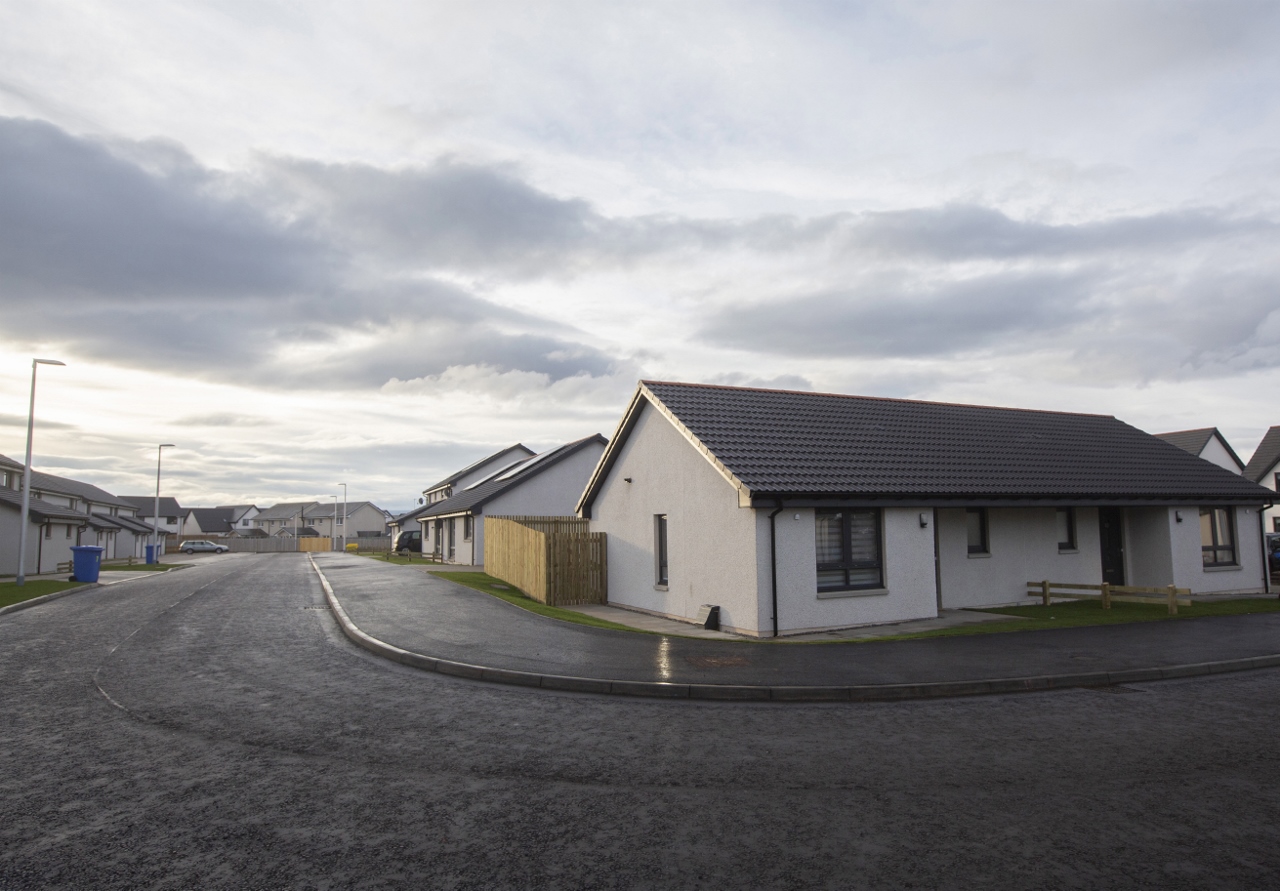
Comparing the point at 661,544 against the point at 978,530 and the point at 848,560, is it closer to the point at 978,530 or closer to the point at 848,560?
the point at 848,560

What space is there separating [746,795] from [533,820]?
63.6 inches

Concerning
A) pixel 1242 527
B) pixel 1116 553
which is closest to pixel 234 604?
pixel 1116 553

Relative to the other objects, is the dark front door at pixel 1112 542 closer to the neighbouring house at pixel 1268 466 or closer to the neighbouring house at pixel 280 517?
the neighbouring house at pixel 1268 466

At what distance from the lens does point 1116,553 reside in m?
21.8

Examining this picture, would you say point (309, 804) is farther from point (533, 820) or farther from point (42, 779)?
point (42, 779)

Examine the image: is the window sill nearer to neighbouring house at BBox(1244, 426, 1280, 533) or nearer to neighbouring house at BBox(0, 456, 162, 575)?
neighbouring house at BBox(0, 456, 162, 575)

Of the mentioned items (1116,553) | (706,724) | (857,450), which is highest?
(857,450)

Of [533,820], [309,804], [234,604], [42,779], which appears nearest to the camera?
[533,820]

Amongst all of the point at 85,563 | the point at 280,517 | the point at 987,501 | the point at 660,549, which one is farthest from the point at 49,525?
the point at 280,517

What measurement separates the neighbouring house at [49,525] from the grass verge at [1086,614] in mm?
34237

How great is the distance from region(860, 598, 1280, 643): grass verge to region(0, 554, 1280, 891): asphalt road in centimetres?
461

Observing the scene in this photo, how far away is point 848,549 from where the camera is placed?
52.4 ft

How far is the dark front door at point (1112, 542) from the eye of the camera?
21.5 meters

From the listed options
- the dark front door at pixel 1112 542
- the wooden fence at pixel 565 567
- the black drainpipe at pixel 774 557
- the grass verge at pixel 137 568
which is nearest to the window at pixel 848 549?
the black drainpipe at pixel 774 557
